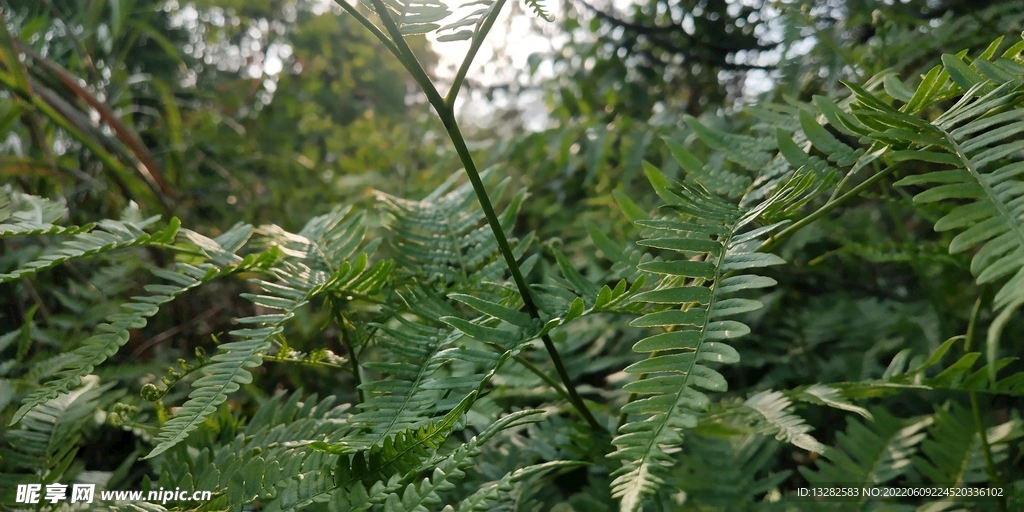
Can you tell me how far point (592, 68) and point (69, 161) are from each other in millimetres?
1248

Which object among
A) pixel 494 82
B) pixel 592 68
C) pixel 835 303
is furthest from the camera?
pixel 494 82

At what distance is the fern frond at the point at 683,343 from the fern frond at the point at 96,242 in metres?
0.47

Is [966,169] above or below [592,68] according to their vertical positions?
below

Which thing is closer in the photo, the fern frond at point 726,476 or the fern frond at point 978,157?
the fern frond at point 978,157

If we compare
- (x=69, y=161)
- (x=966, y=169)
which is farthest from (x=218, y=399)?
(x=69, y=161)

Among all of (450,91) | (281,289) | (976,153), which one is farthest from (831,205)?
(281,289)

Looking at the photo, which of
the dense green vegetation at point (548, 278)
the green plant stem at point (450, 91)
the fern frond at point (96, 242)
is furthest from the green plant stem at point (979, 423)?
the fern frond at point (96, 242)

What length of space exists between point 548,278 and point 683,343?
30 centimetres

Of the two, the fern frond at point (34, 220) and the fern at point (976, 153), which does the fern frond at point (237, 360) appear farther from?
the fern at point (976, 153)

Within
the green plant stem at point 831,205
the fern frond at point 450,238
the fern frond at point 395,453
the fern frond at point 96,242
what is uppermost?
the fern frond at point 450,238

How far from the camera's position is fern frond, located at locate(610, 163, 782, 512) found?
372 millimetres

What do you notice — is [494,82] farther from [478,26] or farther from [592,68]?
[478,26]

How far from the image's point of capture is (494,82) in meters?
1.89

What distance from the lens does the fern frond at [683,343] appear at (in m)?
0.37
